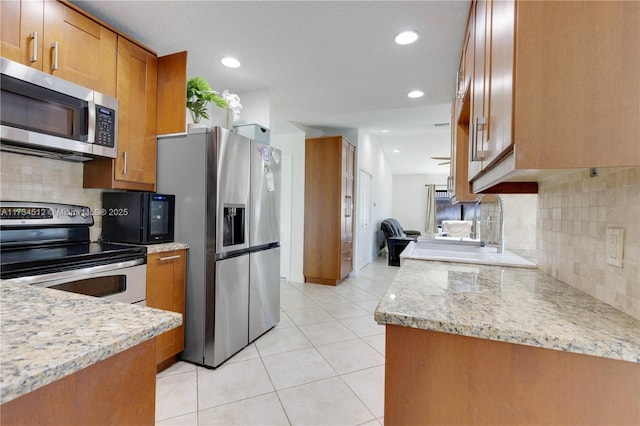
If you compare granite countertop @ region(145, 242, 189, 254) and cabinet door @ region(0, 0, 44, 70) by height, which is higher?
cabinet door @ region(0, 0, 44, 70)

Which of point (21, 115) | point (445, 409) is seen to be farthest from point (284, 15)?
point (445, 409)

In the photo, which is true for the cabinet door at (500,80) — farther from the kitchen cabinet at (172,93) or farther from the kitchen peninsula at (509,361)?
the kitchen cabinet at (172,93)

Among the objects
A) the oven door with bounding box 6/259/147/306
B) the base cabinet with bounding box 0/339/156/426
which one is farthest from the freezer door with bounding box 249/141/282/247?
the base cabinet with bounding box 0/339/156/426

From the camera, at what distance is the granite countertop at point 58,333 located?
447 mm

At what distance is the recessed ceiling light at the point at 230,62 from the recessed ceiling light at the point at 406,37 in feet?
4.29

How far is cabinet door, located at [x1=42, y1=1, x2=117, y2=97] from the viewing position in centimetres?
164

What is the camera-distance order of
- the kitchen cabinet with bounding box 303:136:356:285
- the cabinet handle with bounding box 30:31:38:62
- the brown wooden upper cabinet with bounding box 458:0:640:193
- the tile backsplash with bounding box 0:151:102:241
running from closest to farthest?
the brown wooden upper cabinet with bounding box 458:0:640:193
the cabinet handle with bounding box 30:31:38:62
the tile backsplash with bounding box 0:151:102:241
the kitchen cabinet with bounding box 303:136:356:285

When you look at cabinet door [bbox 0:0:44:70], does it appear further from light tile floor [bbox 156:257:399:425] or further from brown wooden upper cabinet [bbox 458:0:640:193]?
brown wooden upper cabinet [bbox 458:0:640:193]

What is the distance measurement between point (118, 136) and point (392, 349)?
2095mm

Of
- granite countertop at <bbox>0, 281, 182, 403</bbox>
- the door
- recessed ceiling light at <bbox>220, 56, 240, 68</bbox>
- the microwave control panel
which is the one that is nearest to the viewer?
granite countertop at <bbox>0, 281, 182, 403</bbox>

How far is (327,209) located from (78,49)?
329 centimetres

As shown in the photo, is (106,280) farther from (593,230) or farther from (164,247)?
(593,230)

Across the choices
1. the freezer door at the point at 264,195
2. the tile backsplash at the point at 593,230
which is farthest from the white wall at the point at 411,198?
the tile backsplash at the point at 593,230

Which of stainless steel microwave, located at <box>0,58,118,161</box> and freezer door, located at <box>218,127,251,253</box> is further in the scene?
freezer door, located at <box>218,127,251,253</box>
